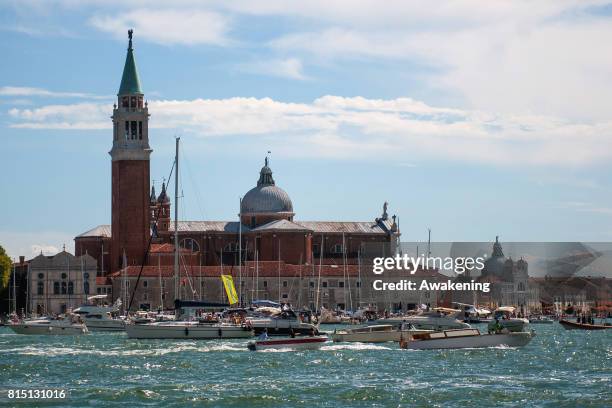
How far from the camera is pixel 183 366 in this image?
168 ft

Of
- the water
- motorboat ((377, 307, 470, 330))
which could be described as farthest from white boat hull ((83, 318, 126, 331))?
the water

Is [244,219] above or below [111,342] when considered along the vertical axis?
above

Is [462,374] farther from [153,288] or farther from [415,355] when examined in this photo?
[153,288]

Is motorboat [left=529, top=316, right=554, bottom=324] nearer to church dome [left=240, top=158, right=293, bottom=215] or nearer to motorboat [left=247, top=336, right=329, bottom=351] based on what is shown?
church dome [left=240, top=158, right=293, bottom=215]

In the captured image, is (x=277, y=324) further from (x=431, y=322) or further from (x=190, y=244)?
(x=190, y=244)

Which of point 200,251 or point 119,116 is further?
point 200,251

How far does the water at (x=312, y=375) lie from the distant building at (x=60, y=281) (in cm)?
5402

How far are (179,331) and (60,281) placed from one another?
53.5m

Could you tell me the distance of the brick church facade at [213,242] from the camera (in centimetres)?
11738

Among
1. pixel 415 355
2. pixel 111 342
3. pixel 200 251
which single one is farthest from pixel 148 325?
pixel 200 251

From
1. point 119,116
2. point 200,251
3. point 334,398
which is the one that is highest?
point 119,116

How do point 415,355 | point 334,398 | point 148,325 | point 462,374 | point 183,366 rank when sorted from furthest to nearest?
point 148,325, point 415,355, point 183,366, point 462,374, point 334,398

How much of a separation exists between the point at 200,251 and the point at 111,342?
61.7 m

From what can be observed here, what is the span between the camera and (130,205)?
11762cm
